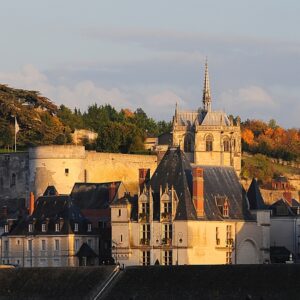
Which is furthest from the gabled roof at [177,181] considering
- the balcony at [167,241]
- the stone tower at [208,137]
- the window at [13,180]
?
the stone tower at [208,137]

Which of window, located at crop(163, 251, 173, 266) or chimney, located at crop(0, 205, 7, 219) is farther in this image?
chimney, located at crop(0, 205, 7, 219)

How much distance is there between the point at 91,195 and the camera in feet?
369

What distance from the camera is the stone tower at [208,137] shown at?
13200cm

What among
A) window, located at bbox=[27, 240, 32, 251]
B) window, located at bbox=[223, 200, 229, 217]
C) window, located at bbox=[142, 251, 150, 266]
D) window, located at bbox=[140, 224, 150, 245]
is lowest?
window, located at bbox=[142, 251, 150, 266]

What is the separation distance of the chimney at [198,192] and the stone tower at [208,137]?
2773cm

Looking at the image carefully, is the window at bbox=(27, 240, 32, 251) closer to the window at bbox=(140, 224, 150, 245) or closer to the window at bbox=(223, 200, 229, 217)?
the window at bbox=(140, 224, 150, 245)

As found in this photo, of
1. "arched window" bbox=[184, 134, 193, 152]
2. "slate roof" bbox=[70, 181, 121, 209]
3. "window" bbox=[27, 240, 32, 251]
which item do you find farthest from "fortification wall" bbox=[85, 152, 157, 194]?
"window" bbox=[27, 240, 32, 251]

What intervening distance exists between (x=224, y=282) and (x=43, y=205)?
2928 centimetres

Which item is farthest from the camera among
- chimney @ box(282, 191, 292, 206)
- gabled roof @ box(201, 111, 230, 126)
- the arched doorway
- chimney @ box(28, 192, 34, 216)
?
gabled roof @ box(201, 111, 230, 126)

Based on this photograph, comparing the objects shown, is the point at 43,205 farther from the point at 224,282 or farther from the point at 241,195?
the point at 224,282

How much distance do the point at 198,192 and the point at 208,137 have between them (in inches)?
1245

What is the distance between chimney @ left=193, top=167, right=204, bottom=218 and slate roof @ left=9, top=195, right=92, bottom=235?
7.01m

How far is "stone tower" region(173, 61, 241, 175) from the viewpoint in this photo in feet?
433

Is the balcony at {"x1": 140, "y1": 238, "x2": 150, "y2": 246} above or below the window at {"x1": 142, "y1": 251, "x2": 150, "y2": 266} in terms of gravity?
above
